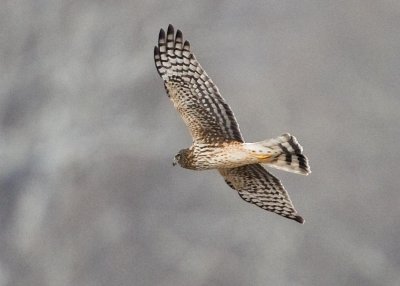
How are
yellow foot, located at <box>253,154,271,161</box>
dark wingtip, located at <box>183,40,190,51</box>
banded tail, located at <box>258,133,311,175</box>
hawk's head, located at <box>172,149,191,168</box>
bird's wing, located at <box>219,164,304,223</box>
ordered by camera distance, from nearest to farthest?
banded tail, located at <box>258,133,311,175</box>, yellow foot, located at <box>253,154,271,161</box>, hawk's head, located at <box>172,149,191,168</box>, dark wingtip, located at <box>183,40,190,51</box>, bird's wing, located at <box>219,164,304,223</box>

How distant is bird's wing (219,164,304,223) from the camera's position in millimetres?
8383

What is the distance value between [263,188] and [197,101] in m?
1.17

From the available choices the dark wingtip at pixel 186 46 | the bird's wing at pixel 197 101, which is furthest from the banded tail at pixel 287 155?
the dark wingtip at pixel 186 46

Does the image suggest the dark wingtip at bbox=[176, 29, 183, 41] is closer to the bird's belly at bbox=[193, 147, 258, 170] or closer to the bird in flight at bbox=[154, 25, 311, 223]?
the bird in flight at bbox=[154, 25, 311, 223]

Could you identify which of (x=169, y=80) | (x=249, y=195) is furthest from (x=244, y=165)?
(x=169, y=80)

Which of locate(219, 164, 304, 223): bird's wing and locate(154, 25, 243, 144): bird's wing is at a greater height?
locate(154, 25, 243, 144): bird's wing

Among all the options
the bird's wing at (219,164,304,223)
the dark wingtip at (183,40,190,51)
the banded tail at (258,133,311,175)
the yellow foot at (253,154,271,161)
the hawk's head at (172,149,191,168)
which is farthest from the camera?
the bird's wing at (219,164,304,223)

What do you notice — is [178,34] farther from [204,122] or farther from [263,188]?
[263,188]

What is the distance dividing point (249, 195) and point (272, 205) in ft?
0.89

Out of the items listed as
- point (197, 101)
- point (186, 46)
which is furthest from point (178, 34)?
point (197, 101)

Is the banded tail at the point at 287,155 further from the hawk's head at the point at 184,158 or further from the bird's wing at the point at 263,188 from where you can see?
the hawk's head at the point at 184,158

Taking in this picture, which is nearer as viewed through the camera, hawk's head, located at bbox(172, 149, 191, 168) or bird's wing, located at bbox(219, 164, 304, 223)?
hawk's head, located at bbox(172, 149, 191, 168)

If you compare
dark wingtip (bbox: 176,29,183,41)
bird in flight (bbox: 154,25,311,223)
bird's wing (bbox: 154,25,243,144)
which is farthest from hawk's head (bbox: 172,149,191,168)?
dark wingtip (bbox: 176,29,183,41)

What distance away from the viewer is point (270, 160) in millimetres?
7902
